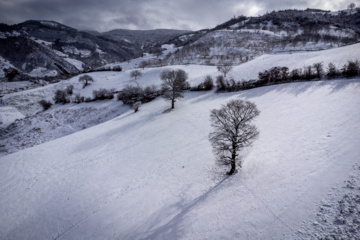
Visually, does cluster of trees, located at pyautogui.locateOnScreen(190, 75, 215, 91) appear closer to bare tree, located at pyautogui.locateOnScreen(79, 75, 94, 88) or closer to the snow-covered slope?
the snow-covered slope

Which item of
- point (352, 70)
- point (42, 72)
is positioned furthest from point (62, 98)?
point (42, 72)

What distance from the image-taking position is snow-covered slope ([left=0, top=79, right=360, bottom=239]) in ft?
38.1

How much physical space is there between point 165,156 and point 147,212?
8152mm

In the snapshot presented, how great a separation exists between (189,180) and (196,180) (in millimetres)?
754

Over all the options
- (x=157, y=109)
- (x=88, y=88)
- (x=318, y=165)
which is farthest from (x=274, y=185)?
(x=88, y=88)

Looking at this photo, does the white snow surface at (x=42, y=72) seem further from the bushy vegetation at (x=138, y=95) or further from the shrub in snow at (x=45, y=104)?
the bushy vegetation at (x=138, y=95)

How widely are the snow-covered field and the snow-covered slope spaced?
0.10 metres

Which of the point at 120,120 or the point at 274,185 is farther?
the point at 120,120

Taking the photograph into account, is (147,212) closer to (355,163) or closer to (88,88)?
(355,163)

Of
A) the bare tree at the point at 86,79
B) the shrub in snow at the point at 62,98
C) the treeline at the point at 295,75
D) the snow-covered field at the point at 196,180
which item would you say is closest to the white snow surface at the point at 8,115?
the shrub in snow at the point at 62,98

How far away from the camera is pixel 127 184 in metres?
18.3

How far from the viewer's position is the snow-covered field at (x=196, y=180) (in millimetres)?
10969

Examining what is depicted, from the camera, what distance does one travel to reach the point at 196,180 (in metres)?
17.0

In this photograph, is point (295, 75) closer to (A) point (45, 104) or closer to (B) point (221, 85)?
(B) point (221, 85)
